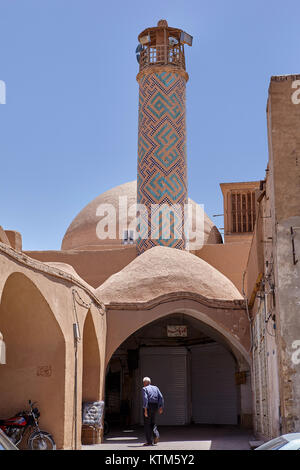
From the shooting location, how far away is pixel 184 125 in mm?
19078

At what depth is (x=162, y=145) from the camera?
18.5 m

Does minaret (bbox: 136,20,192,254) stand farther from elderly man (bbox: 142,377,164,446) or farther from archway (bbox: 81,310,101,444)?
elderly man (bbox: 142,377,164,446)

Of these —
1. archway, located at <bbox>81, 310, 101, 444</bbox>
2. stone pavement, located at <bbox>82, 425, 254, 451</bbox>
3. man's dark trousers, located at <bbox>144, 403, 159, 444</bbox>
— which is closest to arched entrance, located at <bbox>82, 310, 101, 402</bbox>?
archway, located at <bbox>81, 310, 101, 444</bbox>

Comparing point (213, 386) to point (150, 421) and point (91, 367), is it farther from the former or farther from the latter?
point (150, 421)

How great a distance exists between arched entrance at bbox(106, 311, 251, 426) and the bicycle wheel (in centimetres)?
814

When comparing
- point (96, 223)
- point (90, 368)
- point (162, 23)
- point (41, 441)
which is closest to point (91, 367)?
point (90, 368)

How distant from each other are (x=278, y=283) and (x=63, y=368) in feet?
11.1

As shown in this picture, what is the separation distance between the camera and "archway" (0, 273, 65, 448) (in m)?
9.42

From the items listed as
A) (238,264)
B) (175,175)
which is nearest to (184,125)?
(175,175)

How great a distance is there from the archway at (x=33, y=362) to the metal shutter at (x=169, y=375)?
27.2 ft

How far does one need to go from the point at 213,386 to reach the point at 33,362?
8964 millimetres

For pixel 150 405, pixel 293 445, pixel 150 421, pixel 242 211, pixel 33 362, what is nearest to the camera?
pixel 293 445

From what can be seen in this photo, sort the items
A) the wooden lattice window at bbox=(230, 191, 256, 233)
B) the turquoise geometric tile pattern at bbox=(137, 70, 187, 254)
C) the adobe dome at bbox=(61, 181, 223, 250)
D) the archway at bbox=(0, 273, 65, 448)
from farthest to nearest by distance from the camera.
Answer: the wooden lattice window at bbox=(230, 191, 256, 233)
the adobe dome at bbox=(61, 181, 223, 250)
the turquoise geometric tile pattern at bbox=(137, 70, 187, 254)
the archway at bbox=(0, 273, 65, 448)
